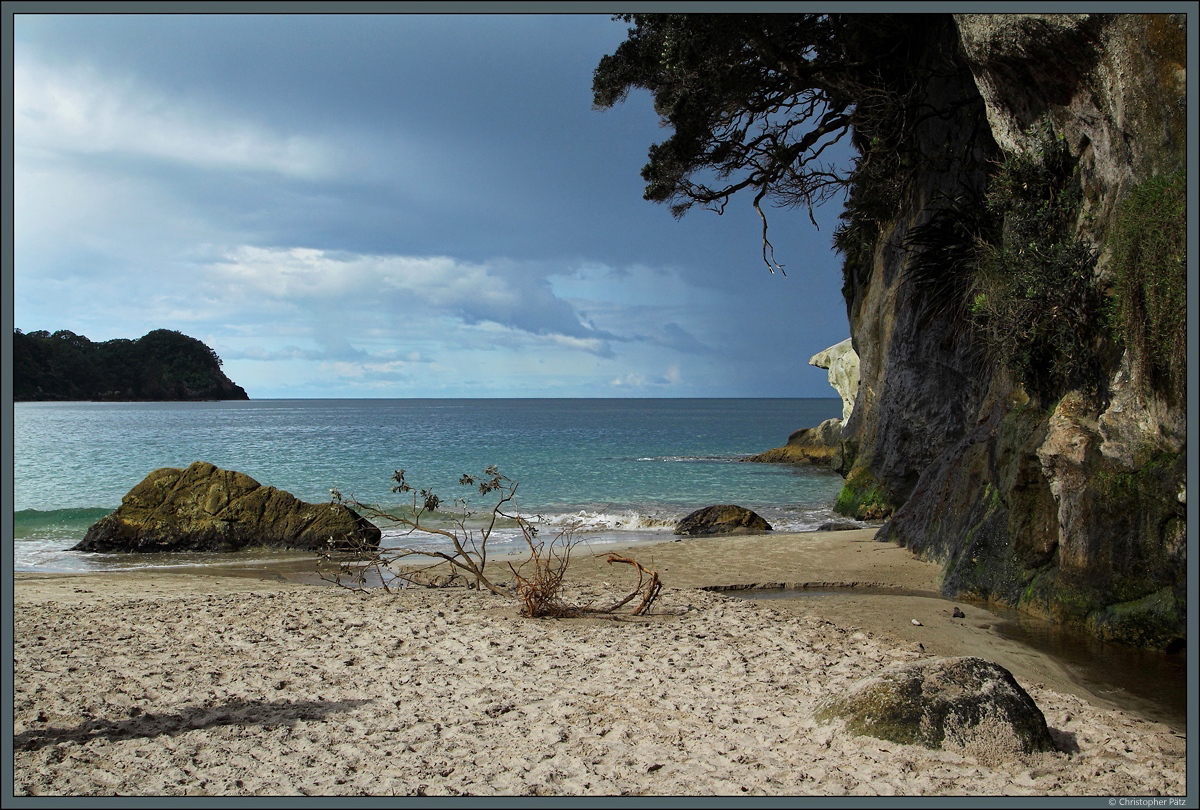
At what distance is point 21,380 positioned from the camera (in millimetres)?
103312

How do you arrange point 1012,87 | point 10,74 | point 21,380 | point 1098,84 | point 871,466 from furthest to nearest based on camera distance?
point 21,380, point 871,466, point 1012,87, point 1098,84, point 10,74

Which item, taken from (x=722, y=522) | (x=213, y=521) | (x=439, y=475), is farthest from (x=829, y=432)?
(x=213, y=521)

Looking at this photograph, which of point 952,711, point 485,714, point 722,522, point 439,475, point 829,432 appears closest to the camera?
point 952,711

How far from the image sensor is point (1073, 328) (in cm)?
871

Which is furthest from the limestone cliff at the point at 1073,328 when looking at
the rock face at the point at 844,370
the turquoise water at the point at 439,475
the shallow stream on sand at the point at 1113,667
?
the rock face at the point at 844,370

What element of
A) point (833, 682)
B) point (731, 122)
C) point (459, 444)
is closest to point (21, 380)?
point (459, 444)

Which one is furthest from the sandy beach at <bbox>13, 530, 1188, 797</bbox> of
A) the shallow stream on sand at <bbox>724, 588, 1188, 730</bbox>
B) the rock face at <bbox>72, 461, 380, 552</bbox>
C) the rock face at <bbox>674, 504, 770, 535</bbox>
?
the rock face at <bbox>674, 504, 770, 535</bbox>

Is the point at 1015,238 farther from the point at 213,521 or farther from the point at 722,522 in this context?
the point at 213,521

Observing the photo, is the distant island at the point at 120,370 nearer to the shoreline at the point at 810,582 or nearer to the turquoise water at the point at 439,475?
the turquoise water at the point at 439,475

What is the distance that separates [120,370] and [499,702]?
14179cm

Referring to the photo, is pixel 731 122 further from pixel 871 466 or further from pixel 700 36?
pixel 871 466

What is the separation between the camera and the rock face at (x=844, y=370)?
127 feet

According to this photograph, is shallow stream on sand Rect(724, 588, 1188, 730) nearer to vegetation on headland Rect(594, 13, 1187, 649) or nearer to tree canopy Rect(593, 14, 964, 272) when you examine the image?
vegetation on headland Rect(594, 13, 1187, 649)

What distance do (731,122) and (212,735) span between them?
47.7ft
